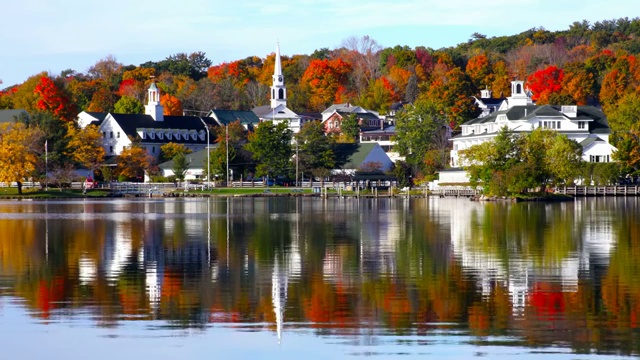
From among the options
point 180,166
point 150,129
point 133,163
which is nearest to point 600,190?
point 180,166

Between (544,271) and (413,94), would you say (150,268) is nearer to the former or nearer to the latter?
(544,271)

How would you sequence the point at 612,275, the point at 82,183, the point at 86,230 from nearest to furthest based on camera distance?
1. the point at 612,275
2. the point at 86,230
3. the point at 82,183

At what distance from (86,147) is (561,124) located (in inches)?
1949

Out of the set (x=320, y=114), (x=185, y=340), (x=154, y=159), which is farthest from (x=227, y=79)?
(x=185, y=340)

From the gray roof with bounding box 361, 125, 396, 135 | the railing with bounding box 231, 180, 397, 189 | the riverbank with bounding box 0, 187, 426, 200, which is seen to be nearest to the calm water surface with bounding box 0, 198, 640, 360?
the riverbank with bounding box 0, 187, 426, 200

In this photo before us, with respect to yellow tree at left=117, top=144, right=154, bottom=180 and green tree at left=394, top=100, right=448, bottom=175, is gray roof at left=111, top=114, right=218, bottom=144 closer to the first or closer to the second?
yellow tree at left=117, top=144, right=154, bottom=180

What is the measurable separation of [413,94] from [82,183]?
62.8 meters

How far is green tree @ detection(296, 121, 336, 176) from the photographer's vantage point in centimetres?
10838

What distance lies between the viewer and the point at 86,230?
45250 millimetres

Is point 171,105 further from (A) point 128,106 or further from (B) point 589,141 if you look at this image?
(B) point 589,141

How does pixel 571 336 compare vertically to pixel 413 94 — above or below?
below

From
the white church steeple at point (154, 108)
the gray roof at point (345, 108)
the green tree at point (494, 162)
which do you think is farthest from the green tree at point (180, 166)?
the green tree at point (494, 162)

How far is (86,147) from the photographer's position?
10869cm

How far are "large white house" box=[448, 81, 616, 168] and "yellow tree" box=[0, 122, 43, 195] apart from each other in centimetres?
4089
